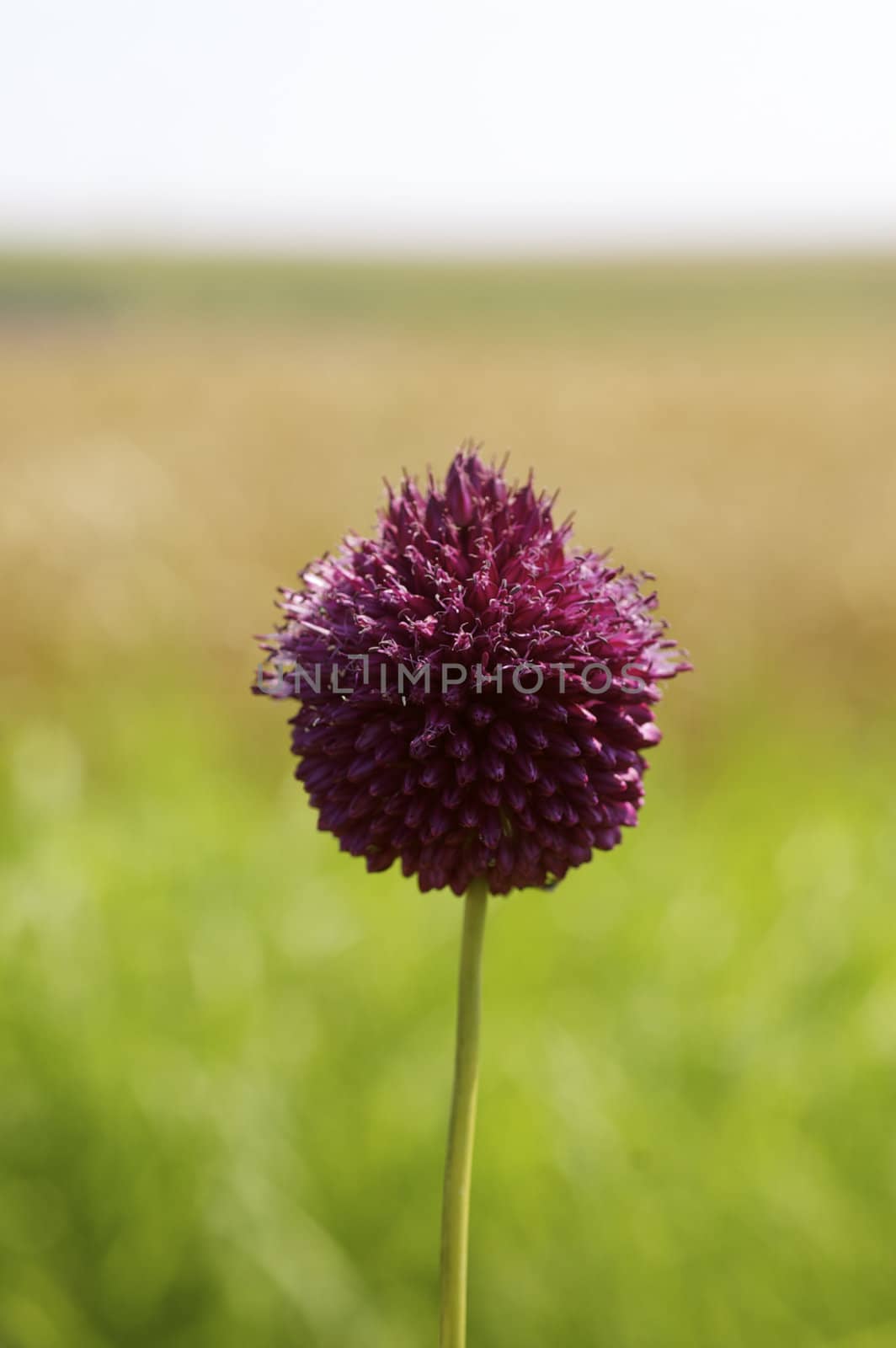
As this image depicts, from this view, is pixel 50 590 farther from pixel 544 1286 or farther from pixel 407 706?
pixel 407 706

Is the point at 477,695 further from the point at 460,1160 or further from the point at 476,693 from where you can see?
the point at 460,1160

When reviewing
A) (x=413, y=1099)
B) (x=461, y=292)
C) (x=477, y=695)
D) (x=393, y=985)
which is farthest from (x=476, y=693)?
(x=461, y=292)

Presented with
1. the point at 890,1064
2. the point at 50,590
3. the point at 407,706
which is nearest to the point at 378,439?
the point at 50,590

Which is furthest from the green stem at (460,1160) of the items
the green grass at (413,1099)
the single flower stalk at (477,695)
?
the green grass at (413,1099)

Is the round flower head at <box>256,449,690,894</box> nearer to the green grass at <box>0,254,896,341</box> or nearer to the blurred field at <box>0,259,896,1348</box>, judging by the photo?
the blurred field at <box>0,259,896,1348</box>

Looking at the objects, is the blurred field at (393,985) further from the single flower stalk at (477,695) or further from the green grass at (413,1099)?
the single flower stalk at (477,695)

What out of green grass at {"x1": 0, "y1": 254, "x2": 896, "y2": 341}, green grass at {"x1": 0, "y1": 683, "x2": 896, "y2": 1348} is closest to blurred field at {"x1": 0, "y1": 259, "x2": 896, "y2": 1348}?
green grass at {"x1": 0, "y1": 683, "x2": 896, "y2": 1348}
